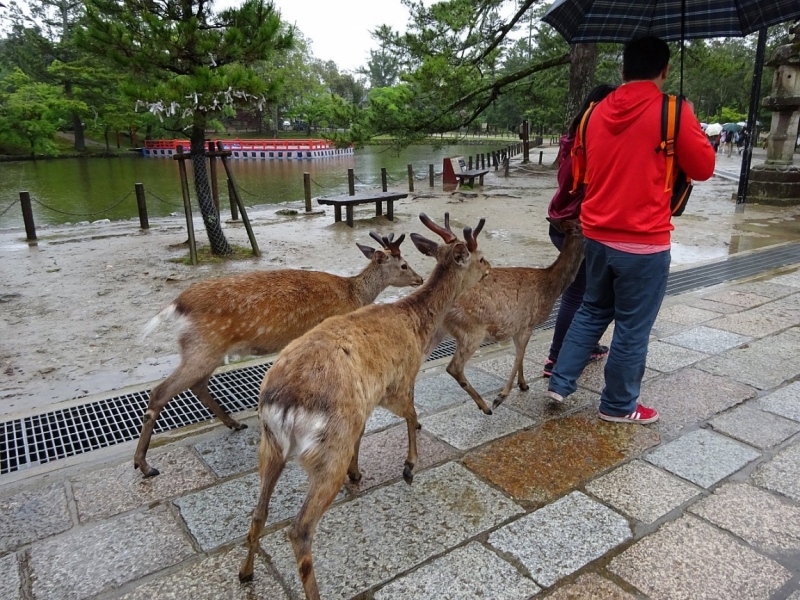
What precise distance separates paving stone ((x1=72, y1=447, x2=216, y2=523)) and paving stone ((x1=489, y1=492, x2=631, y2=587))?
4.40 feet

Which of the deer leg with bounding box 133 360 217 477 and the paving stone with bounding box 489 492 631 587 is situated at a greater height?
the deer leg with bounding box 133 360 217 477

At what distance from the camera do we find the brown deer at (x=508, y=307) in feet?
10.9

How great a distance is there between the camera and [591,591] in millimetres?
1931

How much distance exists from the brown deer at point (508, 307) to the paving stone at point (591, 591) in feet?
4.29

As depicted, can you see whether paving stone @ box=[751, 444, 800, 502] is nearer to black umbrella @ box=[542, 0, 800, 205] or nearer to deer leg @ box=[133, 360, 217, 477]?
black umbrella @ box=[542, 0, 800, 205]

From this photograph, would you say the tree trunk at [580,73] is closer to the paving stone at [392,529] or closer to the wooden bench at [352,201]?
the wooden bench at [352,201]

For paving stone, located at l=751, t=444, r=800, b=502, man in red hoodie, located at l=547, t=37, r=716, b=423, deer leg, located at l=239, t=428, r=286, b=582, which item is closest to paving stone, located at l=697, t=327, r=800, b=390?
paving stone, located at l=751, t=444, r=800, b=502

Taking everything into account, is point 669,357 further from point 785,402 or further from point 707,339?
Result: point 785,402

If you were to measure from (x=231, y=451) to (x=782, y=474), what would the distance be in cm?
253

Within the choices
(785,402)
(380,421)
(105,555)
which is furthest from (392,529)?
(785,402)

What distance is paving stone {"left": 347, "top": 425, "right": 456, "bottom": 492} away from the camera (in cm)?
263

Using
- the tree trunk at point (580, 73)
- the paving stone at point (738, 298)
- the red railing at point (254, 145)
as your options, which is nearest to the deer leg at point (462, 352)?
the paving stone at point (738, 298)

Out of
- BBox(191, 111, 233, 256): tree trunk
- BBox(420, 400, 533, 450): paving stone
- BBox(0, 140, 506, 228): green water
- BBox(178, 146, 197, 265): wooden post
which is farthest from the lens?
BBox(0, 140, 506, 228): green water

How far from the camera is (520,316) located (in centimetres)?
347
